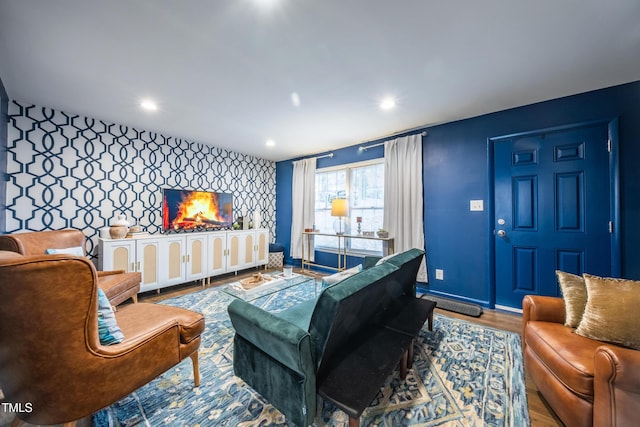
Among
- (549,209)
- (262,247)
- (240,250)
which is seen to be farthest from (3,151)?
(549,209)

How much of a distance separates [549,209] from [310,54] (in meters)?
3.01

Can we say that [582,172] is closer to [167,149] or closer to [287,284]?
[287,284]

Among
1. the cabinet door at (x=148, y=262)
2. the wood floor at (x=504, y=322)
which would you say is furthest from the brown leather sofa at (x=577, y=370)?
the cabinet door at (x=148, y=262)

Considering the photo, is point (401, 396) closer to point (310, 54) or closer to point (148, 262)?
point (310, 54)

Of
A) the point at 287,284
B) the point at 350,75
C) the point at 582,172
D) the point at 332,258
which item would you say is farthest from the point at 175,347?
the point at 582,172

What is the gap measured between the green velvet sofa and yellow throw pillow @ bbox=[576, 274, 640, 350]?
3.75 ft

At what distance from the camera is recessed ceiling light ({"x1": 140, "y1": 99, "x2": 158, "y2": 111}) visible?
261 cm

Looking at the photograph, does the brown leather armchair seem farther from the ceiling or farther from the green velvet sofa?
the ceiling

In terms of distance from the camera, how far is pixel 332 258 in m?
4.54

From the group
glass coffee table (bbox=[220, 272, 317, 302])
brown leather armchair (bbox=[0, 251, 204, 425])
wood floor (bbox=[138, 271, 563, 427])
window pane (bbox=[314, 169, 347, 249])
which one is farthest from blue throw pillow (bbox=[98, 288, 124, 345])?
window pane (bbox=[314, 169, 347, 249])

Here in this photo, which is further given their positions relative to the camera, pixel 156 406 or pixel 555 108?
pixel 555 108

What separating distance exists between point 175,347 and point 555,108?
163 inches

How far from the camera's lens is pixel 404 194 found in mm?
3562

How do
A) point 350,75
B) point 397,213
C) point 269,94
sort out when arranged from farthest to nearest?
point 397,213, point 269,94, point 350,75
